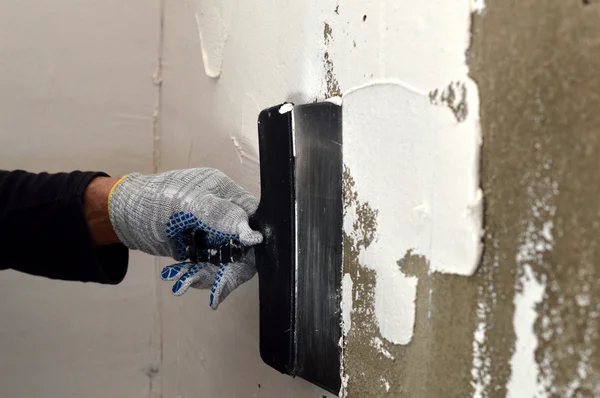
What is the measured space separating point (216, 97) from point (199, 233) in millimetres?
448

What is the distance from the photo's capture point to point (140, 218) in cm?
84

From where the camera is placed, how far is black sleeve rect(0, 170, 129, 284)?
868mm

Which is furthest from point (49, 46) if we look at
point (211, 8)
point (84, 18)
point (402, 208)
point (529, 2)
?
point (529, 2)

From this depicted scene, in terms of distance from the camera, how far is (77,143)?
1.48 meters

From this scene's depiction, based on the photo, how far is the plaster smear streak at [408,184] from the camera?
497 mm

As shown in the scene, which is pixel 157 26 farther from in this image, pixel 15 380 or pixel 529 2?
pixel 529 2

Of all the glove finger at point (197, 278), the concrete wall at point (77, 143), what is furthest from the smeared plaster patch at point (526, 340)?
the concrete wall at point (77, 143)

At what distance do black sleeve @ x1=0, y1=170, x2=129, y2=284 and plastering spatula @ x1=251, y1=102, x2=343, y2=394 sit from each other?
333 millimetres

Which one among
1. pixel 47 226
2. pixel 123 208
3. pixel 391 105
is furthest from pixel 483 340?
pixel 47 226

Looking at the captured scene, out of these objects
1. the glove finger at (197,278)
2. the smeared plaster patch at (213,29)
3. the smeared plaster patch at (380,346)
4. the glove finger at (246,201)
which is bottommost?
the smeared plaster patch at (380,346)

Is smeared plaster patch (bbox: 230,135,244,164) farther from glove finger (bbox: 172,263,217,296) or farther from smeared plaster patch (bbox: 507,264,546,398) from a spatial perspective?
smeared plaster patch (bbox: 507,264,546,398)

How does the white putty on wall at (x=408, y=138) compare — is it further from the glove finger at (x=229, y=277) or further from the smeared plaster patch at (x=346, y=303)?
the glove finger at (x=229, y=277)

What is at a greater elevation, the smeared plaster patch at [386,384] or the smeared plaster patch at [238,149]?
the smeared plaster patch at [238,149]

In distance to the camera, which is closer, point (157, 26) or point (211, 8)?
point (211, 8)
